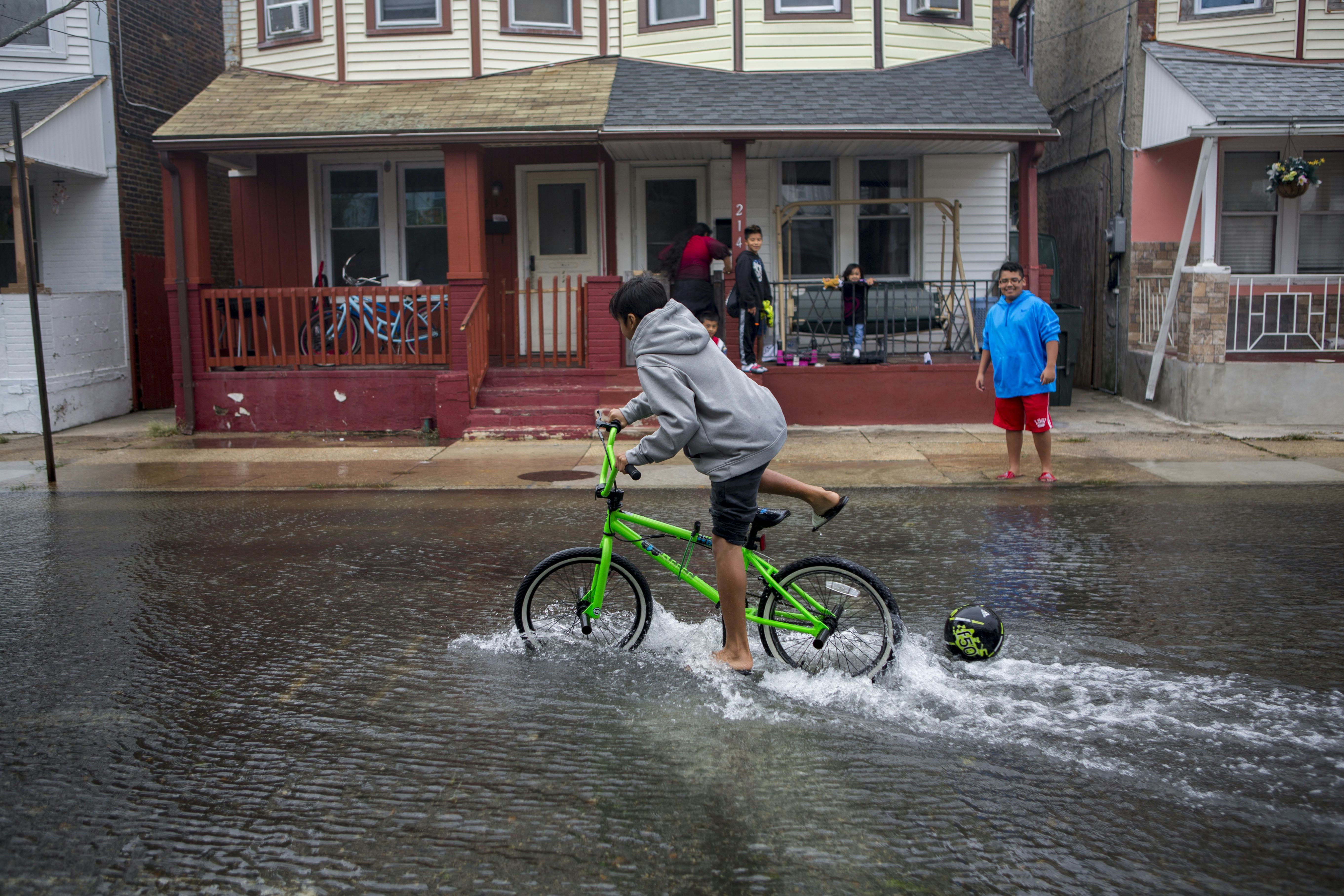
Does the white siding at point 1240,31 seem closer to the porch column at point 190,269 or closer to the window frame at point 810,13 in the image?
the window frame at point 810,13

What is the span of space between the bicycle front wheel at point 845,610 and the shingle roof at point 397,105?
912cm

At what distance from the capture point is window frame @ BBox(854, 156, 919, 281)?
15195 mm

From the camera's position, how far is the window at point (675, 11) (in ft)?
48.5

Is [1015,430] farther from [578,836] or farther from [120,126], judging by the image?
[120,126]

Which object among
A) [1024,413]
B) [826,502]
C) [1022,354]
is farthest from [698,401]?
[1024,413]

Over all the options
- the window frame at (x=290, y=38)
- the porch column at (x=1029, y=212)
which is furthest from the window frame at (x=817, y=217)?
the window frame at (x=290, y=38)

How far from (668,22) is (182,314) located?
709cm

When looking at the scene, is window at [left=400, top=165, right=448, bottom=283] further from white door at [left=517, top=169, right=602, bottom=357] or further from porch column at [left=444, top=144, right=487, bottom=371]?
porch column at [left=444, top=144, right=487, bottom=371]

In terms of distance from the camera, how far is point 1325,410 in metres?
12.7

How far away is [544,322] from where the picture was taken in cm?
1473

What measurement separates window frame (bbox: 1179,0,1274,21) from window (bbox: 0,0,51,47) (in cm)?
1489

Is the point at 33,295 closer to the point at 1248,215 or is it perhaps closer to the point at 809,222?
the point at 809,222

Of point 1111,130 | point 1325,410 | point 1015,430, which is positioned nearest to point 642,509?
point 1015,430

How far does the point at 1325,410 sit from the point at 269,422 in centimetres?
1214
